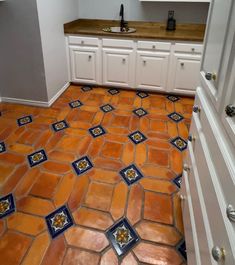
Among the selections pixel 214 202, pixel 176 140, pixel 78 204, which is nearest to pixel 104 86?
pixel 176 140

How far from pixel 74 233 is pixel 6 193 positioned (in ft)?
2.00

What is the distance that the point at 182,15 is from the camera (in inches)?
118

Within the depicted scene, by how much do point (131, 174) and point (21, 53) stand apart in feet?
5.89

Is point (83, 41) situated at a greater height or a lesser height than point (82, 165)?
greater

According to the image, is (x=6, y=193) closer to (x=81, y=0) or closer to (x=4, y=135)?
(x=4, y=135)

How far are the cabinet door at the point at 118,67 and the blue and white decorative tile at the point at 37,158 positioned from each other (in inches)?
61.5

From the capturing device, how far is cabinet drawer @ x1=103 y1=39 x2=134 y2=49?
110 inches

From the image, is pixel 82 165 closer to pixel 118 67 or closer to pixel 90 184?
pixel 90 184

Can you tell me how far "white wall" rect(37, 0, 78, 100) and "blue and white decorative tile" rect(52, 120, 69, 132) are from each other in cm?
46

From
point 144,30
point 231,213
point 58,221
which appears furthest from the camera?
point 144,30

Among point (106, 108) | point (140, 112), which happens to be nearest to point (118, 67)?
point (106, 108)

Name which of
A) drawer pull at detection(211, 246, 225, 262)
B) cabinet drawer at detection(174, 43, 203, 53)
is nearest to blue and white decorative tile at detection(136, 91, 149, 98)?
cabinet drawer at detection(174, 43, 203, 53)

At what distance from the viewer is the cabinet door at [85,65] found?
2.97 m

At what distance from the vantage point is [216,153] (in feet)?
2.44
